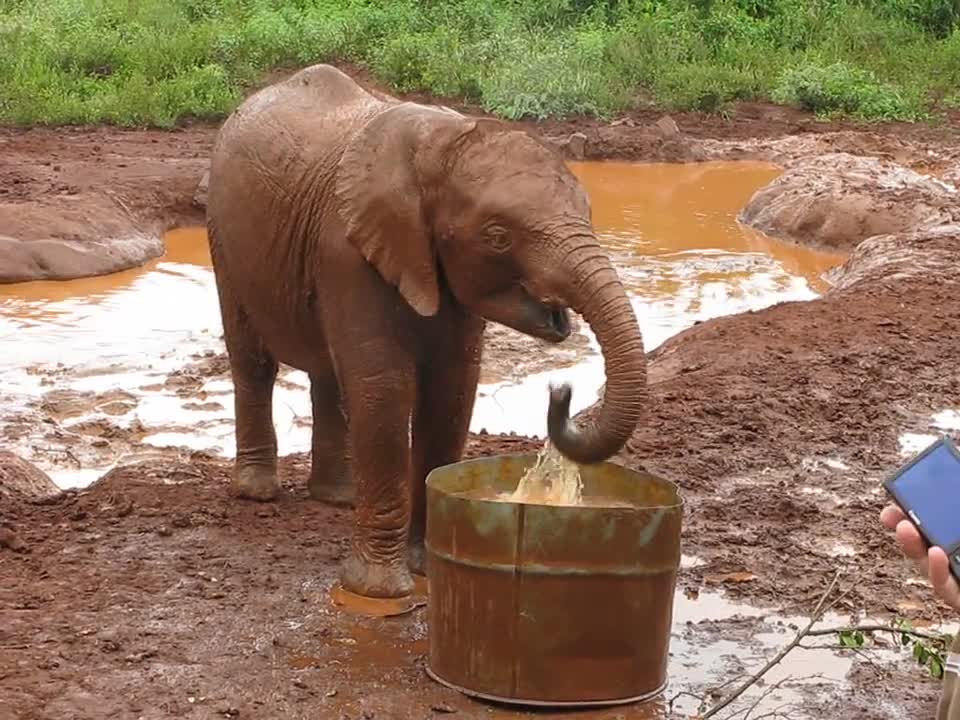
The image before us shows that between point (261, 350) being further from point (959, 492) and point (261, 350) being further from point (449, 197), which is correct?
point (959, 492)

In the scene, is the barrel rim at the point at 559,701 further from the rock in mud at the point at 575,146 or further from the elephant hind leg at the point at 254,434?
the rock in mud at the point at 575,146

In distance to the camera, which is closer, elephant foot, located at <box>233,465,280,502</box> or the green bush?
elephant foot, located at <box>233,465,280,502</box>

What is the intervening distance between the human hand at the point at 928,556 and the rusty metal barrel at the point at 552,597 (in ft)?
6.75

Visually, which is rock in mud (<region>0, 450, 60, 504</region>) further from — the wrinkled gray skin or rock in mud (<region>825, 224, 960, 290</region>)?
rock in mud (<region>825, 224, 960, 290</region>)

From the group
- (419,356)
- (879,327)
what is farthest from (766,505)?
(879,327)

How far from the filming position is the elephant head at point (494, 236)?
515 centimetres

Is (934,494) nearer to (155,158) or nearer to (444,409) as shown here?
(444,409)

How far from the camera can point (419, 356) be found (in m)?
6.21

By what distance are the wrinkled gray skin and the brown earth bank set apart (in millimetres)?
6438

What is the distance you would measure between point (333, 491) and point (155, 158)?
10.3m

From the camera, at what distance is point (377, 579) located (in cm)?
630

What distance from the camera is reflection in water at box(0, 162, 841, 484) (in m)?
9.51

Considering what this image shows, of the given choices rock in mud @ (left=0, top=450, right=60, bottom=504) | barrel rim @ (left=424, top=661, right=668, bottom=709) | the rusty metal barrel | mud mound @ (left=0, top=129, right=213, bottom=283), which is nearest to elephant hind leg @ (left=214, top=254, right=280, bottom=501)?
rock in mud @ (left=0, top=450, right=60, bottom=504)

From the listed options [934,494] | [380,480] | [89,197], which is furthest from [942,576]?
[89,197]
